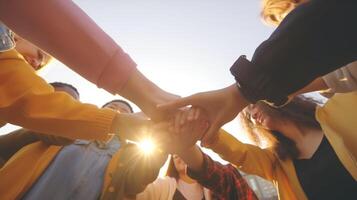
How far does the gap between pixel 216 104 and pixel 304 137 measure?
47.1 inches

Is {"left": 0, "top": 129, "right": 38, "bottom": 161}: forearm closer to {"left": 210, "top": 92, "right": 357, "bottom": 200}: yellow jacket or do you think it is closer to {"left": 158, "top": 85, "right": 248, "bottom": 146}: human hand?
{"left": 158, "top": 85, "right": 248, "bottom": 146}: human hand

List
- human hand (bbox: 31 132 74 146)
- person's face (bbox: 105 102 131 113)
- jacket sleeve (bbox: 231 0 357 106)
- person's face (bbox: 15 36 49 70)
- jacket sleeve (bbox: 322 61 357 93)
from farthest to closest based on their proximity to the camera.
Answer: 1. person's face (bbox: 105 102 131 113)
2. person's face (bbox: 15 36 49 70)
3. human hand (bbox: 31 132 74 146)
4. jacket sleeve (bbox: 322 61 357 93)
5. jacket sleeve (bbox: 231 0 357 106)

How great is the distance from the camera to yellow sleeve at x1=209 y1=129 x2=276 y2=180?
6.07 ft

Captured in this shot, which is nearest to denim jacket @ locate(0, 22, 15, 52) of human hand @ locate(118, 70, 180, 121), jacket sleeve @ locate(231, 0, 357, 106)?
human hand @ locate(118, 70, 180, 121)

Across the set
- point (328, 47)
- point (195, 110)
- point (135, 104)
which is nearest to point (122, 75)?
point (135, 104)

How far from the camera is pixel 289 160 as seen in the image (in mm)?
1863

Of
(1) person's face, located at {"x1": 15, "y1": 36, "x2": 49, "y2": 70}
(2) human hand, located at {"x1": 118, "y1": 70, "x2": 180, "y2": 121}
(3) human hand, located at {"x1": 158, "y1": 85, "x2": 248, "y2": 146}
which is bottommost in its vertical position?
(3) human hand, located at {"x1": 158, "y1": 85, "x2": 248, "y2": 146}

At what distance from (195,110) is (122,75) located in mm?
A: 412

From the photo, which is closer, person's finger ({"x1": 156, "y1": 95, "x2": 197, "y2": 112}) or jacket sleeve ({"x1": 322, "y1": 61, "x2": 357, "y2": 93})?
jacket sleeve ({"x1": 322, "y1": 61, "x2": 357, "y2": 93})

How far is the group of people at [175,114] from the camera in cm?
87

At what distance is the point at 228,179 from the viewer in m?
2.01

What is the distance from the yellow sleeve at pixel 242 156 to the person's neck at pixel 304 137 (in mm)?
250

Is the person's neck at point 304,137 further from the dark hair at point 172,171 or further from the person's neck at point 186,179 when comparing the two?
the dark hair at point 172,171

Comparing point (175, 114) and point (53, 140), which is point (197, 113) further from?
point (53, 140)
